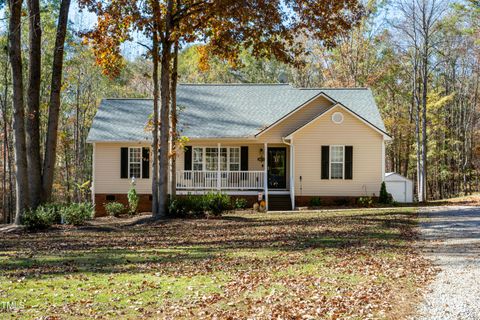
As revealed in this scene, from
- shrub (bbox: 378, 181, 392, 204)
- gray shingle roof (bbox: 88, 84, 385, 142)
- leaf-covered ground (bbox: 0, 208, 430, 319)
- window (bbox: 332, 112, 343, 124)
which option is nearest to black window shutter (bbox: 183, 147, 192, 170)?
gray shingle roof (bbox: 88, 84, 385, 142)

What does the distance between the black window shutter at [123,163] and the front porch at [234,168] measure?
2.30 meters

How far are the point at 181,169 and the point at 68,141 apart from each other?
53.3ft

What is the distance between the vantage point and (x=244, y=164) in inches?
928

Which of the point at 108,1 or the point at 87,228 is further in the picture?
the point at 108,1

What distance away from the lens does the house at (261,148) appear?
21812mm

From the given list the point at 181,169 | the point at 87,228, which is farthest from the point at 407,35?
the point at 87,228

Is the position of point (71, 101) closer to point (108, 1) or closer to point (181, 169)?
point (181, 169)

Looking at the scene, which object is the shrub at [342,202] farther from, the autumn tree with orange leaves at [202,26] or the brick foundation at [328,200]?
the autumn tree with orange leaves at [202,26]

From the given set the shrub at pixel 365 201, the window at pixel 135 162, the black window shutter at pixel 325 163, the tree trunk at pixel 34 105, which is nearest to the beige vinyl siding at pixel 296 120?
the black window shutter at pixel 325 163

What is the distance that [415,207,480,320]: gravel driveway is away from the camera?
20.1ft

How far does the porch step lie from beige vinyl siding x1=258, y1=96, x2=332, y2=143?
2.41 metres

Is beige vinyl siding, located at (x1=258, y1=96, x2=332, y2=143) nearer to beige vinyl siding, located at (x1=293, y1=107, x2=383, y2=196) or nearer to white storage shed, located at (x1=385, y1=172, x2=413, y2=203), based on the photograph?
beige vinyl siding, located at (x1=293, y1=107, x2=383, y2=196)

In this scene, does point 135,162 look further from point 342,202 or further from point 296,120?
point 342,202

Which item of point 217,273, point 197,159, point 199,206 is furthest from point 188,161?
point 217,273
